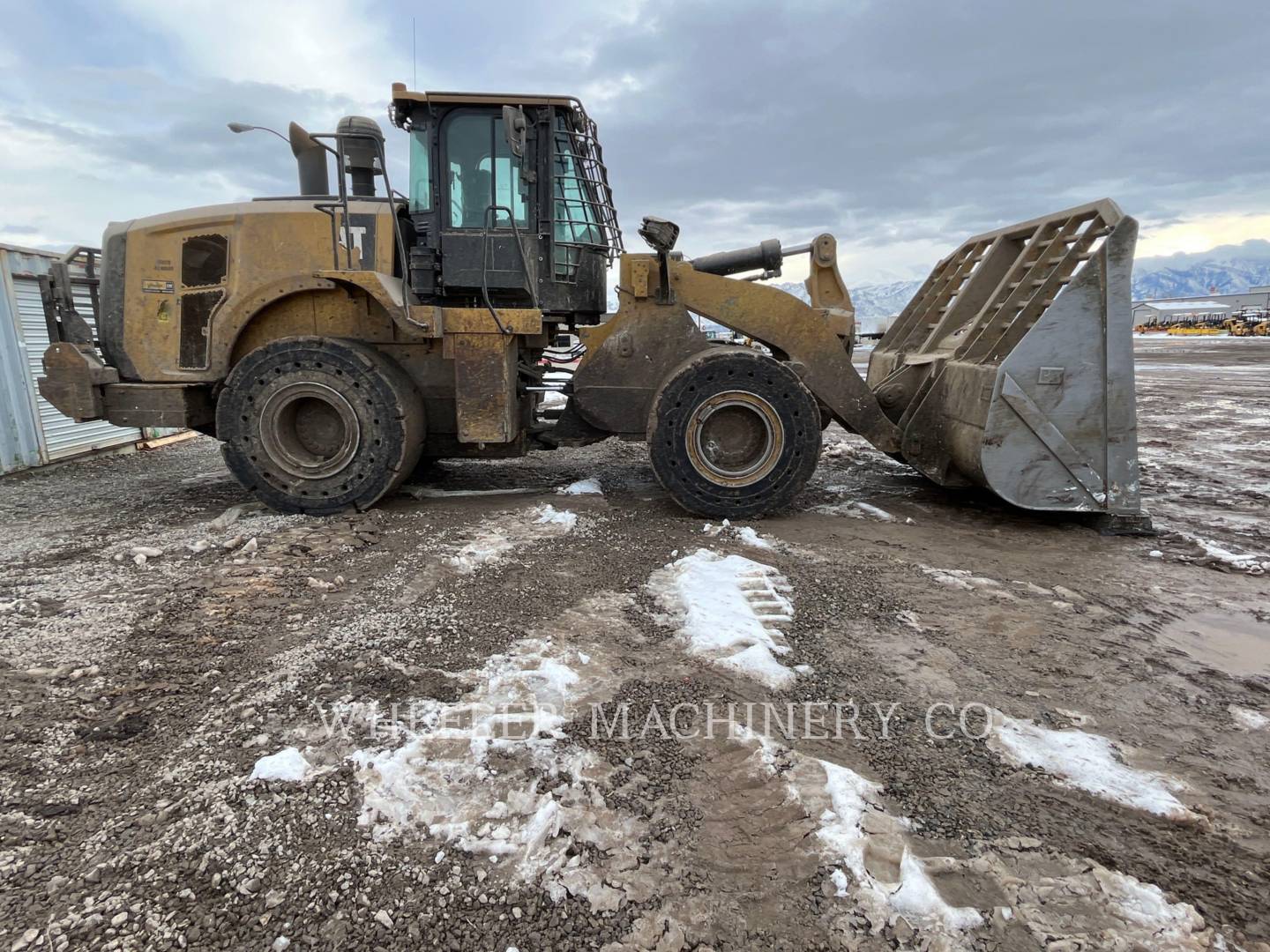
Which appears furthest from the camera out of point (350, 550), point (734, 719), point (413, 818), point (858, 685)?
point (350, 550)

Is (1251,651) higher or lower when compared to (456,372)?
lower

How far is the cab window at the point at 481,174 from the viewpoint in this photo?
5358mm

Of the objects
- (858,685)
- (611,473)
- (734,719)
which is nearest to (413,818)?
(734,719)

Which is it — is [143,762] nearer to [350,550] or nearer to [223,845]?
[223,845]

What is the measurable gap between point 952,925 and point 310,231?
218 inches

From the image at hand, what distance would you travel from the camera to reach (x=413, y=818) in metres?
2.06

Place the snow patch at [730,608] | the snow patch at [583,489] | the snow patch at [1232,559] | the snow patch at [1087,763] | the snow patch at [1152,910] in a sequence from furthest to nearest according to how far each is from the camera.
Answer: the snow patch at [583,489] → the snow patch at [1232,559] → the snow patch at [730,608] → the snow patch at [1087,763] → the snow patch at [1152,910]

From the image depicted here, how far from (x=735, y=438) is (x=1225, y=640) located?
2982 mm

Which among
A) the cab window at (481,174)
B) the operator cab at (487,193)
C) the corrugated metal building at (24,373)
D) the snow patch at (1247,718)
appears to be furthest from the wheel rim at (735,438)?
the corrugated metal building at (24,373)

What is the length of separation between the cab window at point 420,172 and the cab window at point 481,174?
0.54ft

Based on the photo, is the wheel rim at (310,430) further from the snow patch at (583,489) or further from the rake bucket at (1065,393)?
the rake bucket at (1065,393)

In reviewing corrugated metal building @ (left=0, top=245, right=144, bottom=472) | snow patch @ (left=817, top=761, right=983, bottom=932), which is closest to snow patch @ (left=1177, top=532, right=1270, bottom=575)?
snow patch @ (left=817, top=761, right=983, bottom=932)

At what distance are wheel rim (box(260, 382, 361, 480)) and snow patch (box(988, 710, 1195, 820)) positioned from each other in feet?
14.5

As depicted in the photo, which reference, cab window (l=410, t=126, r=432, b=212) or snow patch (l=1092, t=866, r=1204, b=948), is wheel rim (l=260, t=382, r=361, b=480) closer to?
cab window (l=410, t=126, r=432, b=212)
